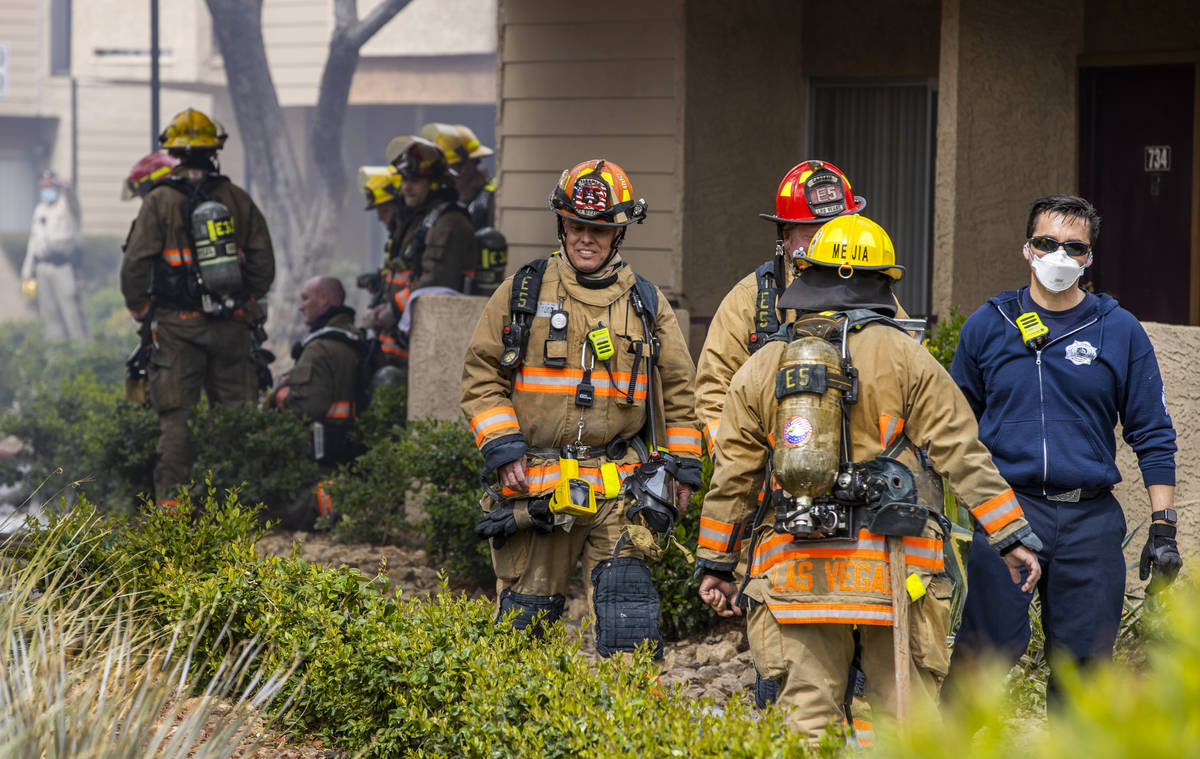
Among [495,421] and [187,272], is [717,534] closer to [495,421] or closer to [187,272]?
[495,421]

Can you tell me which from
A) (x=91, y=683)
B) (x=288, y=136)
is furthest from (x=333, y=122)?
(x=91, y=683)

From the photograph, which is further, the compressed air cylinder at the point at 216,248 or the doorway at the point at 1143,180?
the compressed air cylinder at the point at 216,248

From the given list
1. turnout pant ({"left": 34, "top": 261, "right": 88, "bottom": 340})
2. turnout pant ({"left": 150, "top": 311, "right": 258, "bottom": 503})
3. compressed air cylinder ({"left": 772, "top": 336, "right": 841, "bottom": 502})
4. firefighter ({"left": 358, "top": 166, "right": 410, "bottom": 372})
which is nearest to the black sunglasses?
compressed air cylinder ({"left": 772, "top": 336, "right": 841, "bottom": 502})

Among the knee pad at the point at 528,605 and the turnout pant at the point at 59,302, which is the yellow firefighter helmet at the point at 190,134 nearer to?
the knee pad at the point at 528,605

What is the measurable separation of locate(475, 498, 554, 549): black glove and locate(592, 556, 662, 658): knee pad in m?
0.28

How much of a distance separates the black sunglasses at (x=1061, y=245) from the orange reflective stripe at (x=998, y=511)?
0.95 m

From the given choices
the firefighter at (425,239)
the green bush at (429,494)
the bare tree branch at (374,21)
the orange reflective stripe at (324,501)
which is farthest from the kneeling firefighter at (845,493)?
the bare tree branch at (374,21)

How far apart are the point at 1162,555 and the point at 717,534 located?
1.44 meters

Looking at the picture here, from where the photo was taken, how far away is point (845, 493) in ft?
12.0

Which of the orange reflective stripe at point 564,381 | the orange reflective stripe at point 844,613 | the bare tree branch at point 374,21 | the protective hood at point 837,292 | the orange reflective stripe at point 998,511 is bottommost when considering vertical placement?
the orange reflective stripe at point 844,613

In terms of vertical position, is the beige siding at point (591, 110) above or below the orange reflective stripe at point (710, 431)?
above

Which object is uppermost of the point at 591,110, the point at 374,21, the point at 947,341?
the point at 374,21

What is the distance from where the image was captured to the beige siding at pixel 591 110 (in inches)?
360

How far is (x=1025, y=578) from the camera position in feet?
13.3
